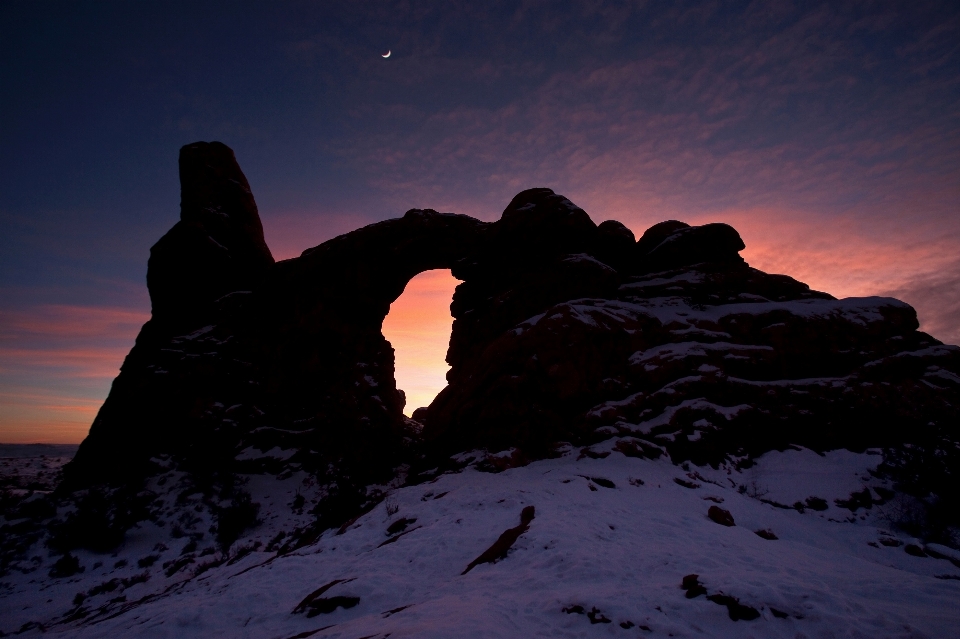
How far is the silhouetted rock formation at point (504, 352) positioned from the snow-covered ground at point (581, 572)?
3.17 meters

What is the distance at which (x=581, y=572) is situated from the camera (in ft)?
27.2

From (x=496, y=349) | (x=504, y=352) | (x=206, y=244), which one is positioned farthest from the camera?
(x=206, y=244)

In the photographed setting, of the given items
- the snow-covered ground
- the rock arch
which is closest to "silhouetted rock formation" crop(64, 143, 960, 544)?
the rock arch

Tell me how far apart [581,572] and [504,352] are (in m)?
16.9

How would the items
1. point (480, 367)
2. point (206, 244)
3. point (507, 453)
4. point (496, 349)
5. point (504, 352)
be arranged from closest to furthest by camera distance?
1. point (507, 453)
2. point (504, 352)
3. point (496, 349)
4. point (480, 367)
5. point (206, 244)

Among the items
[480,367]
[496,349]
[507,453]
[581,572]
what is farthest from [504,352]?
[581,572]

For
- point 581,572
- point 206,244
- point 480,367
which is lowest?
point 581,572

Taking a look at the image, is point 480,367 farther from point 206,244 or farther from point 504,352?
point 206,244

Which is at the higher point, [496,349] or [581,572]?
[496,349]

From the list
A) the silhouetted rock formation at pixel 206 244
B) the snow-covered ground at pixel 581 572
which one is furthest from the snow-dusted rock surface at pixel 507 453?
the silhouetted rock formation at pixel 206 244

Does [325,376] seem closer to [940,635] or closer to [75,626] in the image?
[75,626]

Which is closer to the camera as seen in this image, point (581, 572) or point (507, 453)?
point (581, 572)

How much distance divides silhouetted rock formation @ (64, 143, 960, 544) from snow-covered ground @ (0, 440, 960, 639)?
3174 mm

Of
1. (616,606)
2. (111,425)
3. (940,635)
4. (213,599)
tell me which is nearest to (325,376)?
(111,425)
